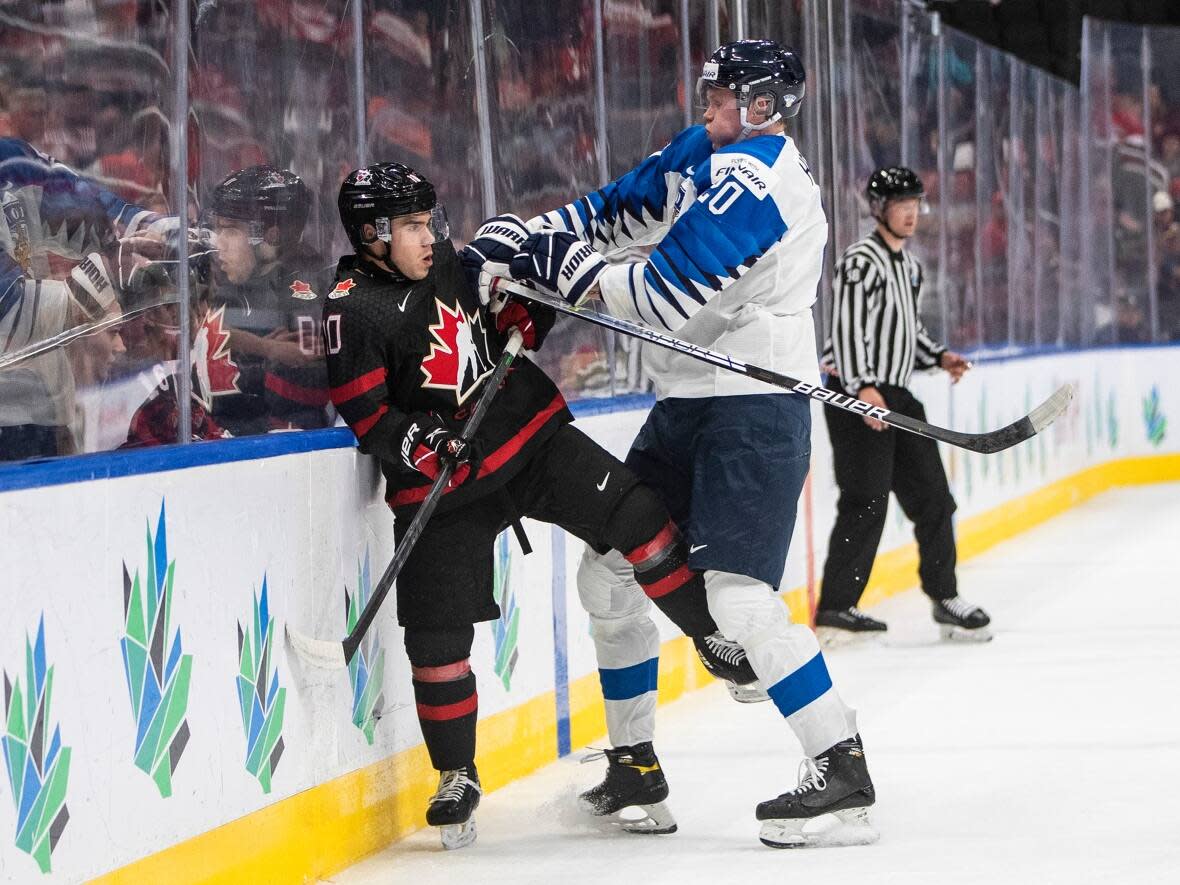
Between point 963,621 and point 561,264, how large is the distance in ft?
8.63

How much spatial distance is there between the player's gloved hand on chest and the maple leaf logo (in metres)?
0.43

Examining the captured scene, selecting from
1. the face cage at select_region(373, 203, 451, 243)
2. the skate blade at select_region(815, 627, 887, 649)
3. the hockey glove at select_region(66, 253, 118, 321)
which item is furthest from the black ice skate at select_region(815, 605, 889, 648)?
the hockey glove at select_region(66, 253, 118, 321)

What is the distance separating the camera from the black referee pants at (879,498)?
4922 millimetres

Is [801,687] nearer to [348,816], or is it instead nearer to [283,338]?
[348,816]

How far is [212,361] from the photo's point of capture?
281cm

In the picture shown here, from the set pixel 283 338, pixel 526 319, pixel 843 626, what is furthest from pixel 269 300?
pixel 843 626

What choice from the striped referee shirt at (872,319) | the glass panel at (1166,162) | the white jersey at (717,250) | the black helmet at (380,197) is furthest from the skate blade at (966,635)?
the glass panel at (1166,162)

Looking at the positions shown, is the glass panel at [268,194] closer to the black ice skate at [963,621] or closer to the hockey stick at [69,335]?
the hockey stick at [69,335]

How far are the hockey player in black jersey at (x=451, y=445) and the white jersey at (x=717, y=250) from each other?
0.19 m

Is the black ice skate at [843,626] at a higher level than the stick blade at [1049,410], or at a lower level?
lower

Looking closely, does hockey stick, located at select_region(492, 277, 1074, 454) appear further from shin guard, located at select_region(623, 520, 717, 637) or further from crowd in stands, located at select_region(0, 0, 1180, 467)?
crowd in stands, located at select_region(0, 0, 1180, 467)

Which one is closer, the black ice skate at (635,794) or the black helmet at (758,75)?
the black helmet at (758,75)

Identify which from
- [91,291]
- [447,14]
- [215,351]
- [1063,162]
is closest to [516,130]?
[447,14]

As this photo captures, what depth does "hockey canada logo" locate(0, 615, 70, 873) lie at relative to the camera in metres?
2.14
